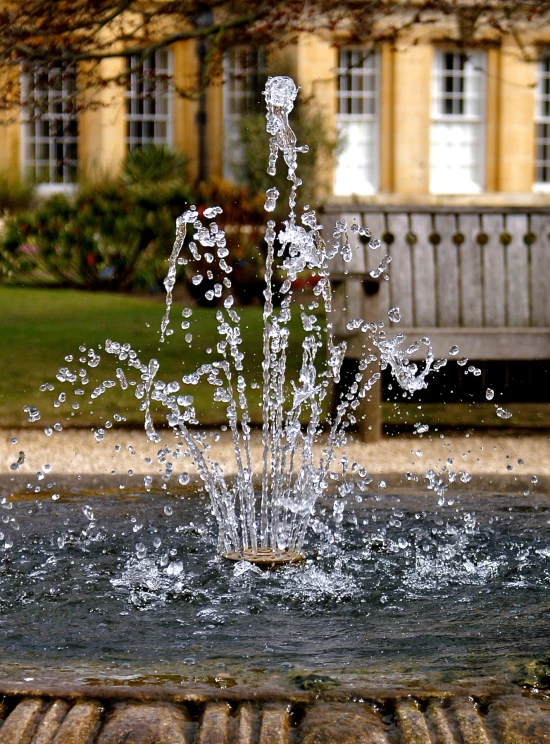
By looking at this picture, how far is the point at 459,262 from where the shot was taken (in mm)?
7379

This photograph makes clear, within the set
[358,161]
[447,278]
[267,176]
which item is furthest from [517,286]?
[358,161]

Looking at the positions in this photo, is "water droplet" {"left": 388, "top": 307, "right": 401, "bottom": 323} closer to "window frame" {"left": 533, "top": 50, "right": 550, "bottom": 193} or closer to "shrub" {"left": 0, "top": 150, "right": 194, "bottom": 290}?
"shrub" {"left": 0, "top": 150, "right": 194, "bottom": 290}

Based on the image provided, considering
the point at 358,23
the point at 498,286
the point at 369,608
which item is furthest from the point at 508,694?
the point at 358,23

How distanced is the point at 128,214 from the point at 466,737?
51.5 feet

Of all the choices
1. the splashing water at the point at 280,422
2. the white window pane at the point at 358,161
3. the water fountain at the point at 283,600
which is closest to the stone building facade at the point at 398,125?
Answer: the white window pane at the point at 358,161

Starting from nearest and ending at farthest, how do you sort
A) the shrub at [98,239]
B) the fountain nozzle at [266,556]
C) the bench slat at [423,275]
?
the fountain nozzle at [266,556]
the bench slat at [423,275]
the shrub at [98,239]

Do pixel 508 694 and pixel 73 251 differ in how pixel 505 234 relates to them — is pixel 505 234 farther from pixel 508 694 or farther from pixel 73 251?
pixel 73 251

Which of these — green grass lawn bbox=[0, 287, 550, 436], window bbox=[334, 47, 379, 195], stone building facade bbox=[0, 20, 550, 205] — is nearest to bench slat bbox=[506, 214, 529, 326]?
green grass lawn bbox=[0, 287, 550, 436]

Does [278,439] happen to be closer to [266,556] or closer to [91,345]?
[266,556]

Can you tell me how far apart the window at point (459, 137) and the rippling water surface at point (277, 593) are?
1963 cm

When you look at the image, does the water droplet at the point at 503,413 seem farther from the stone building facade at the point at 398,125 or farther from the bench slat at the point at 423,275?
the stone building facade at the point at 398,125

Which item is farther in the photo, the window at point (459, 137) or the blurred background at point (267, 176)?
the window at point (459, 137)

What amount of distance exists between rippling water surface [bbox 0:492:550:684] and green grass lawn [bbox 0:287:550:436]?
2520 mm

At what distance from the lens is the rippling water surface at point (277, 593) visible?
2836 mm
